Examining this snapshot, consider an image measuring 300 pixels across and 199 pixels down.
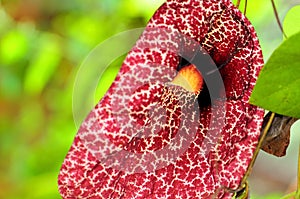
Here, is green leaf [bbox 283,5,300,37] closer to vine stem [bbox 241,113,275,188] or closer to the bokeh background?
vine stem [bbox 241,113,275,188]

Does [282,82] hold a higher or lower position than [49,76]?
lower

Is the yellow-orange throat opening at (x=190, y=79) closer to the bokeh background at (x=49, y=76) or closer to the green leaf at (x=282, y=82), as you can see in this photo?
the green leaf at (x=282, y=82)

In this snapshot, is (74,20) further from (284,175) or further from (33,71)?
(284,175)

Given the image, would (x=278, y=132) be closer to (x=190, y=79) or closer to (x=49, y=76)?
(x=190, y=79)

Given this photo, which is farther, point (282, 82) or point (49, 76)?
point (49, 76)

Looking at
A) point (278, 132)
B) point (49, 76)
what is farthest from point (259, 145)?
point (49, 76)

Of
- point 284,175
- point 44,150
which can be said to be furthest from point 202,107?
point 284,175
